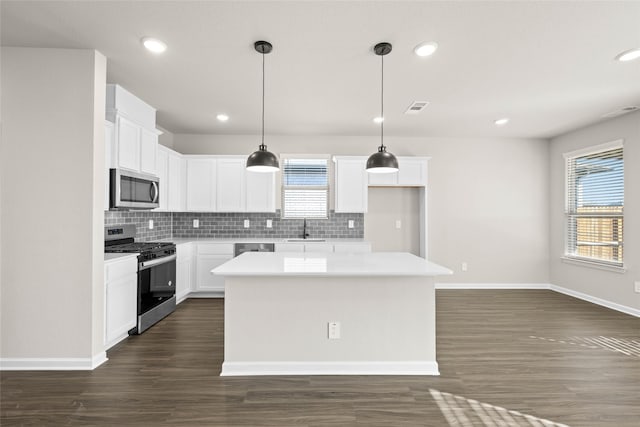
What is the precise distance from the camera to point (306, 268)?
2.61 m

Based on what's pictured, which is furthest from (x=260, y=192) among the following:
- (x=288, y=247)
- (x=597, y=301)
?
(x=597, y=301)

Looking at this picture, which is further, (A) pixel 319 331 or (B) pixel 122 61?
(B) pixel 122 61

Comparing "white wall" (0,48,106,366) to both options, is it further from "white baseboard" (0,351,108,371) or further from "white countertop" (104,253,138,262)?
"white countertop" (104,253,138,262)

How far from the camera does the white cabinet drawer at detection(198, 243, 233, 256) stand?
496 centimetres

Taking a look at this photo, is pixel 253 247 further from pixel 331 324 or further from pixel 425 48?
pixel 425 48

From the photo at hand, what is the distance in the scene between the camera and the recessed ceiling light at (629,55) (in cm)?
274

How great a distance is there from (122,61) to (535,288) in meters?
6.60

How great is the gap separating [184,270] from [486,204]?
495 cm

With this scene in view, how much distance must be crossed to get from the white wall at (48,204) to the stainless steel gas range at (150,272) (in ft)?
2.60

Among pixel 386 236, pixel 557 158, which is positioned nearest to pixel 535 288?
pixel 557 158

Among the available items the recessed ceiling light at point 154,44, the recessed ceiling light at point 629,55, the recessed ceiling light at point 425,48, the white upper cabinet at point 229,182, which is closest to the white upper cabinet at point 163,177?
the white upper cabinet at point 229,182

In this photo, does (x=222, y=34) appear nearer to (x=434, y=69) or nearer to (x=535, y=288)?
(x=434, y=69)

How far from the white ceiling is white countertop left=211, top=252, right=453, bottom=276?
1.73 metres

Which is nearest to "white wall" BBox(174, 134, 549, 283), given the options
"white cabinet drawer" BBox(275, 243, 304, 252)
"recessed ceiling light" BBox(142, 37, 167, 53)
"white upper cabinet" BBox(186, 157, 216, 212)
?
"white cabinet drawer" BBox(275, 243, 304, 252)
